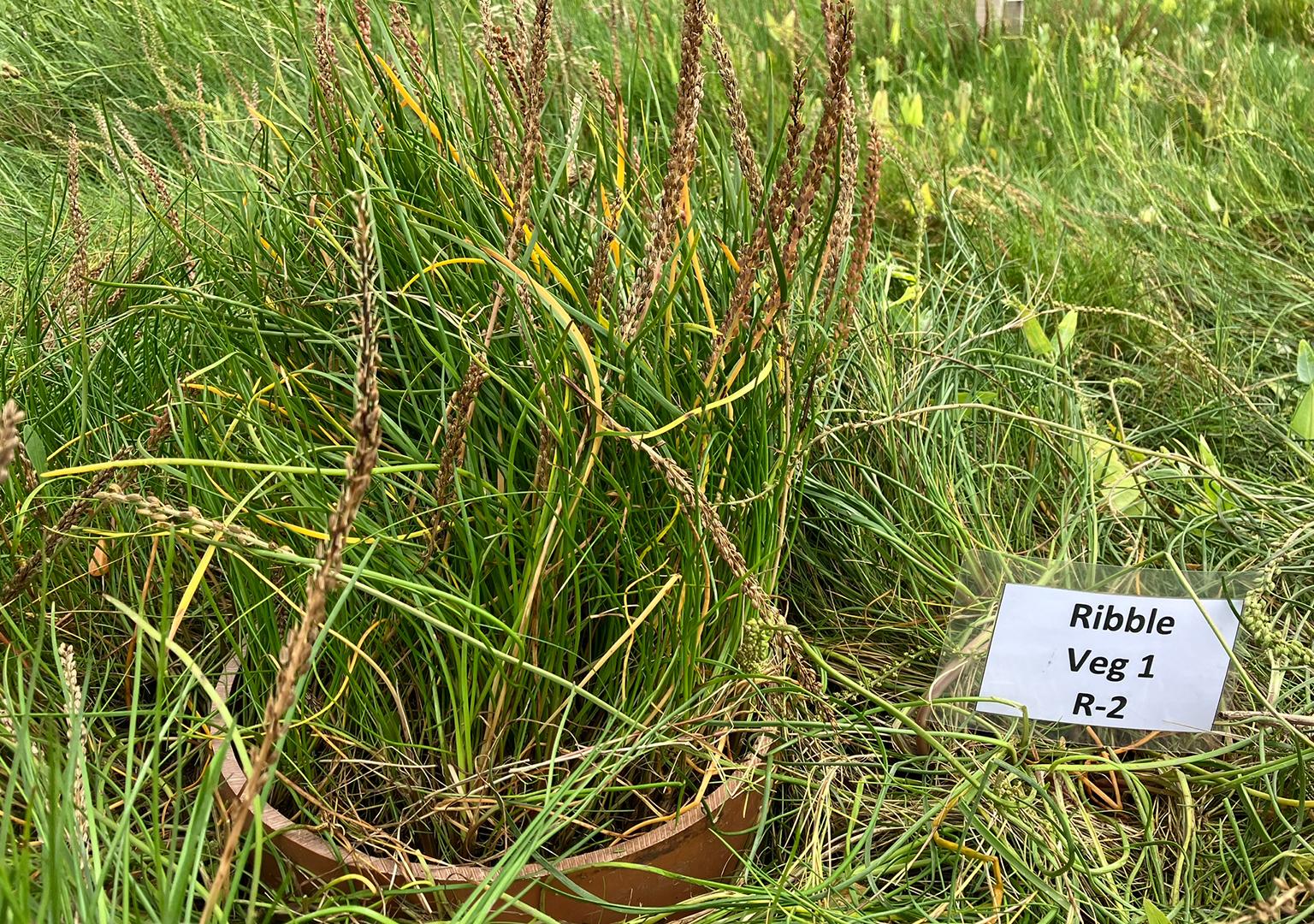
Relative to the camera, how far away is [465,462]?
1094 mm

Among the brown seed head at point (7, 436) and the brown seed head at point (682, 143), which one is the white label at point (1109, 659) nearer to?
the brown seed head at point (682, 143)

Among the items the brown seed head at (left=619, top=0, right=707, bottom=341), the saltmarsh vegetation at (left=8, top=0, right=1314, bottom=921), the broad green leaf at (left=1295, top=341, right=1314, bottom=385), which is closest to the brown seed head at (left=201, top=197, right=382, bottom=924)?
the saltmarsh vegetation at (left=8, top=0, right=1314, bottom=921)

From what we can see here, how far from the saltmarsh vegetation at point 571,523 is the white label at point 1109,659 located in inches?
2.2

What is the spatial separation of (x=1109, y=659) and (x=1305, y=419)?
564 millimetres

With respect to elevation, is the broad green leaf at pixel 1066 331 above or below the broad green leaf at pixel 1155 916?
above

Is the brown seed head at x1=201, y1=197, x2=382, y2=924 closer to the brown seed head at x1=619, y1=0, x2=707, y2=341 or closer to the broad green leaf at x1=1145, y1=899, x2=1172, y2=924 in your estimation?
the brown seed head at x1=619, y1=0, x2=707, y2=341

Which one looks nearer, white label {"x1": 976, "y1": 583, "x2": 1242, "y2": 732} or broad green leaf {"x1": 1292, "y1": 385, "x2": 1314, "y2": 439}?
white label {"x1": 976, "y1": 583, "x2": 1242, "y2": 732}

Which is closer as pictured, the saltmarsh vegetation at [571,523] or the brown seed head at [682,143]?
the brown seed head at [682,143]

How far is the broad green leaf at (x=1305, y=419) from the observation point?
1.52 metres

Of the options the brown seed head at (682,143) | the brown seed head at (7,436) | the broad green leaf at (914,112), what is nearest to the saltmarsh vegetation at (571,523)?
the brown seed head at (682,143)

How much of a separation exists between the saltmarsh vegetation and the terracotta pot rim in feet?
0.08

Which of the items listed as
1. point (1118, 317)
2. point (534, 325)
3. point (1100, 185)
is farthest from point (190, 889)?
point (1100, 185)

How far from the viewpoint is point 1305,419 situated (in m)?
1.52

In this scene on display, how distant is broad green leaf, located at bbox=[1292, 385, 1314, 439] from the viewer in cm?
152
